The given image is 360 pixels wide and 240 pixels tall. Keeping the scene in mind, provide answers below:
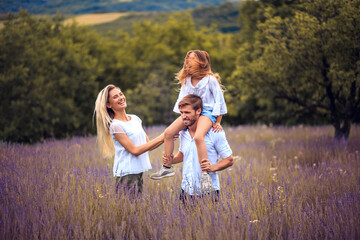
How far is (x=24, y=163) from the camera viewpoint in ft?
17.6

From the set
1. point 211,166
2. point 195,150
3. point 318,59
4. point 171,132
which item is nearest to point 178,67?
point 318,59

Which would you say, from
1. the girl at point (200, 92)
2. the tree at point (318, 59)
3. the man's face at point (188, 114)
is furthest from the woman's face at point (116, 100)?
the tree at point (318, 59)

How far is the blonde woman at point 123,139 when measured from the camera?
3.28 meters

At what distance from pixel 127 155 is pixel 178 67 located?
13.4ft

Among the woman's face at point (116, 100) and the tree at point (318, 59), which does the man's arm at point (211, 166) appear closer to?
the woman's face at point (116, 100)

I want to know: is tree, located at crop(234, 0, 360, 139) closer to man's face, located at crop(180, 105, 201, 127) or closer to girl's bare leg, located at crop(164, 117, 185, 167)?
girl's bare leg, located at crop(164, 117, 185, 167)

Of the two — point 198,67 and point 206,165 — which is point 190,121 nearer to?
point 206,165

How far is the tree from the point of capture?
7.14m

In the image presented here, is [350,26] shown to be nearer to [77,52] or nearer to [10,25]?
[10,25]

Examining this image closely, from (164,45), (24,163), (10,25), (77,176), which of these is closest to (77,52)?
(10,25)

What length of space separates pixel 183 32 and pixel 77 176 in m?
23.7

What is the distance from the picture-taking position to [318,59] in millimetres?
8031

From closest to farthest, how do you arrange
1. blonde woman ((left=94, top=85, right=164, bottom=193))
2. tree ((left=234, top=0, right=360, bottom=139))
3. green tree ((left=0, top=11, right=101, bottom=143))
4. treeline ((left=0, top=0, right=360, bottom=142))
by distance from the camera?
1. blonde woman ((left=94, top=85, right=164, bottom=193))
2. tree ((left=234, top=0, right=360, bottom=139))
3. treeline ((left=0, top=0, right=360, bottom=142))
4. green tree ((left=0, top=11, right=101, bottom=143))

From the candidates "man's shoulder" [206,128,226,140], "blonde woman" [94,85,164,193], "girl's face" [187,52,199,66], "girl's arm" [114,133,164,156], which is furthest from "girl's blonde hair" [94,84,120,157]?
"man's shoulder" [206,128,226,140]
